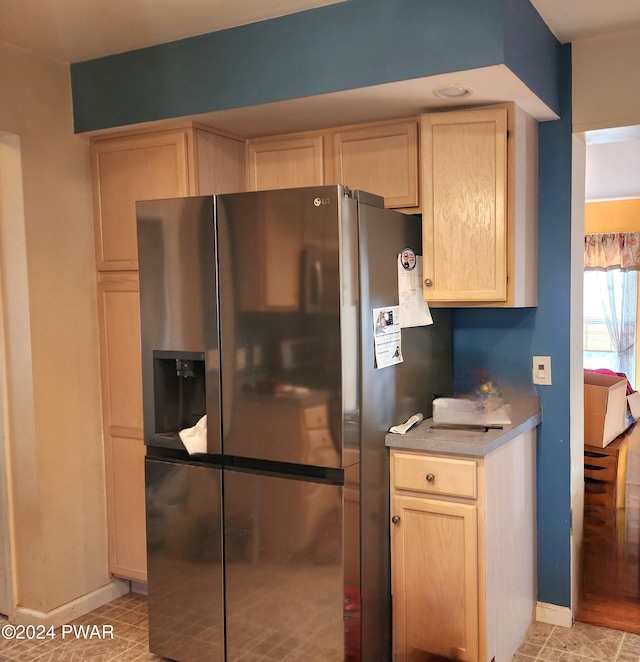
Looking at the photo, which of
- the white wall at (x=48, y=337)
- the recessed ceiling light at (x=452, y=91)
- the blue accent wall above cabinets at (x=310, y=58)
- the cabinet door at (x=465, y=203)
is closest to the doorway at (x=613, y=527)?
the cabinet door at (x=465, y=203)

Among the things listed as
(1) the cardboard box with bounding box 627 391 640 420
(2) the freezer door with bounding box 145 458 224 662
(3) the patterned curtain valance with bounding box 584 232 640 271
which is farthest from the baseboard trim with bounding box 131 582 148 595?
(3) the patterned curtain valance with bounding box 584 232 640 271

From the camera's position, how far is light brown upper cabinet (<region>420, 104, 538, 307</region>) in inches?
95.2

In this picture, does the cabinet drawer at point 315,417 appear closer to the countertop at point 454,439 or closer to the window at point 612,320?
the countertop at point 454,439

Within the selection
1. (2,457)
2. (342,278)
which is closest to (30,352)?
(2,457)

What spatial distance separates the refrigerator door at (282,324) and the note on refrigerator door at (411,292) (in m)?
0.35

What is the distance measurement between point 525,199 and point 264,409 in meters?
1.26

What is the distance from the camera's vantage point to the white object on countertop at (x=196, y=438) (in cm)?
238

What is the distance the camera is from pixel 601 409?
3.11 metres

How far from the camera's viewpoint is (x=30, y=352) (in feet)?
9.04

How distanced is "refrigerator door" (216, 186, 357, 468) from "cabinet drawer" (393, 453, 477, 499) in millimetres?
309

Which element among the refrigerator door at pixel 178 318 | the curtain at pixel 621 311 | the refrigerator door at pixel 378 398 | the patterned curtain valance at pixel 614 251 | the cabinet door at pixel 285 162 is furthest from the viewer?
the curtain at pixel 621 311

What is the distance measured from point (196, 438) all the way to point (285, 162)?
123 centimetres

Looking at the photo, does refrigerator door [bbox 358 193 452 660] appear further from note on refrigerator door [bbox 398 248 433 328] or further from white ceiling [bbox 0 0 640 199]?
white ceiling [bbox 0 0 640 199]

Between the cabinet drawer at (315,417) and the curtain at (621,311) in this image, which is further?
the curtain at (621,311)
